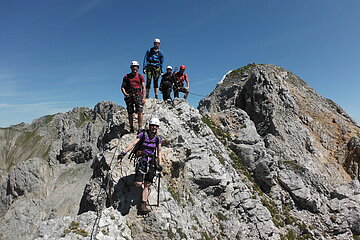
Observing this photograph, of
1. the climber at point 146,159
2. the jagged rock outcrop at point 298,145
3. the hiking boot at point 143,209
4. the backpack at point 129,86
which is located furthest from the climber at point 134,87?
the jagged rock outcrop at point 298,145

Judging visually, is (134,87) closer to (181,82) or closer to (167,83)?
(167,83)

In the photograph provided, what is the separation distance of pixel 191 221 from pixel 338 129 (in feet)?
98.6

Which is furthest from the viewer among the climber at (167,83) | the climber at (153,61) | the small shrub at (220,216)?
the climber at (167,83)

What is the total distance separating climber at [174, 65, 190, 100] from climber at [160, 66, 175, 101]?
0.70 metres

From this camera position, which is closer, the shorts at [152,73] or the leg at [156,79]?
the shorts at [152,73]

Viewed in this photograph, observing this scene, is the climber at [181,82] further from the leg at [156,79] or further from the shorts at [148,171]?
the shorts at [148,171]

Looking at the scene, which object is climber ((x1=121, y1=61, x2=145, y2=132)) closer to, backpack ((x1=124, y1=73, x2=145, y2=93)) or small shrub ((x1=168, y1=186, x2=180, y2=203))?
backpack ((x1=124, y1=73, x2=145, y2=93))

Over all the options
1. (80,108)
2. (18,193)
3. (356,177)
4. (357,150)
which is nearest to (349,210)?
(356,177)

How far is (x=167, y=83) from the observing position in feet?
55.7

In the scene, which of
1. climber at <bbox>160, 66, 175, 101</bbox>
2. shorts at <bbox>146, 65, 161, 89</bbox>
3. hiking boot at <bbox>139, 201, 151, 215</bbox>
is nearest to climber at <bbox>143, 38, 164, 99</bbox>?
shorts at <bbox>146, 65, 161, 89</bbox>

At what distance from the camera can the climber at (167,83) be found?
16922 millimetres

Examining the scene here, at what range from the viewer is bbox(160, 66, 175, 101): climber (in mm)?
16922

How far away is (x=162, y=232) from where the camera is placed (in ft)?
27.3

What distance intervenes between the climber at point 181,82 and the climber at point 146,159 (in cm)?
991
